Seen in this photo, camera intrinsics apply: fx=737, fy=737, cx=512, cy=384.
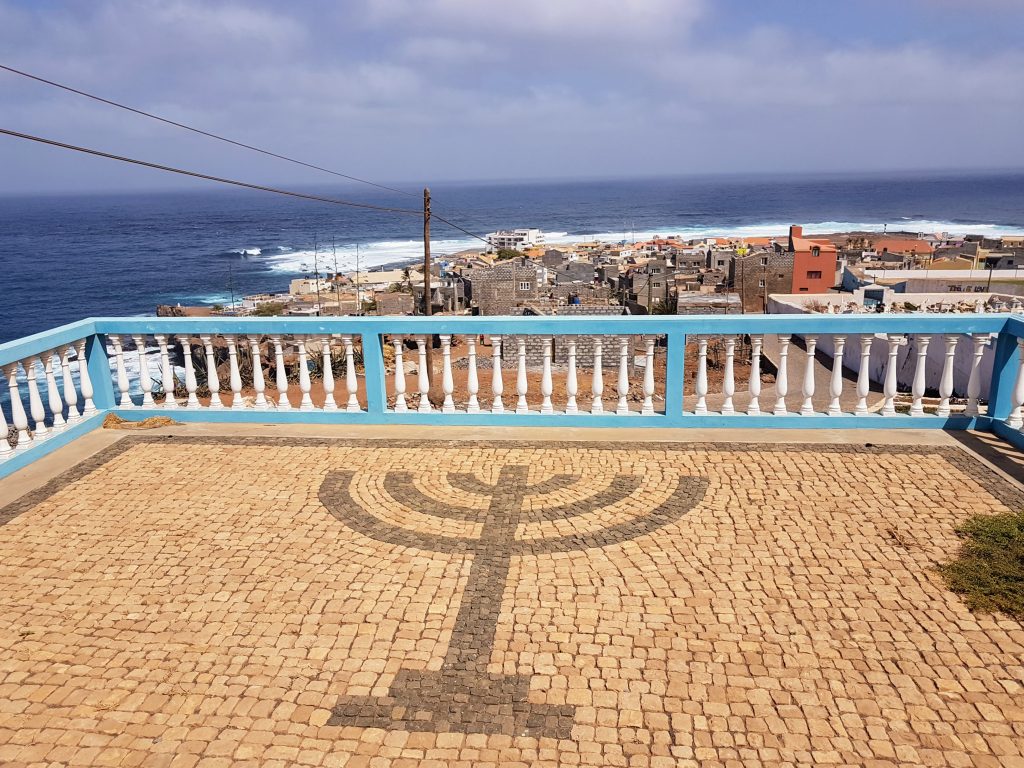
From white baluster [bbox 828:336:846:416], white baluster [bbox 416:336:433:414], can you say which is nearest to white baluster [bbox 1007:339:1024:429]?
white baluster [bbox 828:336:846:416]

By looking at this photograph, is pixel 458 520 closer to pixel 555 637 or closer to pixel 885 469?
pixel 555 637

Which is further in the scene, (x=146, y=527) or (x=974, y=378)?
(x=974, y=378)

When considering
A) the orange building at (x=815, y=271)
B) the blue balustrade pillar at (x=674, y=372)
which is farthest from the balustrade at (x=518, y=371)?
the orange building at (x=815, y=271)

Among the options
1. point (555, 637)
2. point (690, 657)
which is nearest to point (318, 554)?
point (555, 637)

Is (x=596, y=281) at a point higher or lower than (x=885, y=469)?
lower

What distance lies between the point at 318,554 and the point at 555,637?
1.64 m

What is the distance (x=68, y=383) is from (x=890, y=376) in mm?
6828

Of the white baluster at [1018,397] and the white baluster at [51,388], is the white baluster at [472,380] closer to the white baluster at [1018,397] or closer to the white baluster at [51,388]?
the white baluster at [51,388]

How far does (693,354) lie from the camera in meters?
41.5

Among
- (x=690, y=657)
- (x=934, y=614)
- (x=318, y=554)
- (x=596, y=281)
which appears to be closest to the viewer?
(x=690, y=657)

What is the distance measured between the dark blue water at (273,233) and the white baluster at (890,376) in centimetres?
5604

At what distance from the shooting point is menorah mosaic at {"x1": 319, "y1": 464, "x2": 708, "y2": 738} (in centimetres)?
309

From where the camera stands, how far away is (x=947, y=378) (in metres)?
6.03

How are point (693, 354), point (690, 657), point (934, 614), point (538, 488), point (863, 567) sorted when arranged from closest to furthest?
point (690, 657) → point (934, 614) → point (863, 567) → point (538, 488) → point (693, 354)
